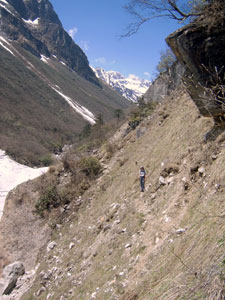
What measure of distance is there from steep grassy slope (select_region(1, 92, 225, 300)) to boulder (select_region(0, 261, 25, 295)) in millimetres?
988

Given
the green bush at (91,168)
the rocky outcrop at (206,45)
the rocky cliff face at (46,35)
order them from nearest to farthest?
the rocky outcrop at (206,45), the green bush at (91,168), the rocky cliff face at (46,35)

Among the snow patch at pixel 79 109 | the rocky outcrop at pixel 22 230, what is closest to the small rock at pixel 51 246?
the rocky outcrop at pixel 22 230

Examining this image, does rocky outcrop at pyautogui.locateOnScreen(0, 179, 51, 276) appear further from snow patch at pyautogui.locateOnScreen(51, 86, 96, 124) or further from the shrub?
snow patch at pyautogui.locateOnScreen(51, 86, 96, 124)

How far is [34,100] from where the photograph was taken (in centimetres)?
6631

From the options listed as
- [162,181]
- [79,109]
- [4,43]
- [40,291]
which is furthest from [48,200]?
[4,43]

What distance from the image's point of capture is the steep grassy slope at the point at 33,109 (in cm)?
4280

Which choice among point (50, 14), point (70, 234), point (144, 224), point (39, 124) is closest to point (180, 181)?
point (144, 224)

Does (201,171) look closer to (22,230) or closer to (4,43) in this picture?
(22,230)

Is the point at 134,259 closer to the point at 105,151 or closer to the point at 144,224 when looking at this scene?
the point at 144,224

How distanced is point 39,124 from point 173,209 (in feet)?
182

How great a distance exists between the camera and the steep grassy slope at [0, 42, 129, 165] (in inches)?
1685

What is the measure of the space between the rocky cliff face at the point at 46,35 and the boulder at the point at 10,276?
375 feet

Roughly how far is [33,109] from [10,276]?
5613 cm

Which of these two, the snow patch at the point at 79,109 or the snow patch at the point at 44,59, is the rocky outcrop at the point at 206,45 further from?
the snow patch at the point at 44,59
